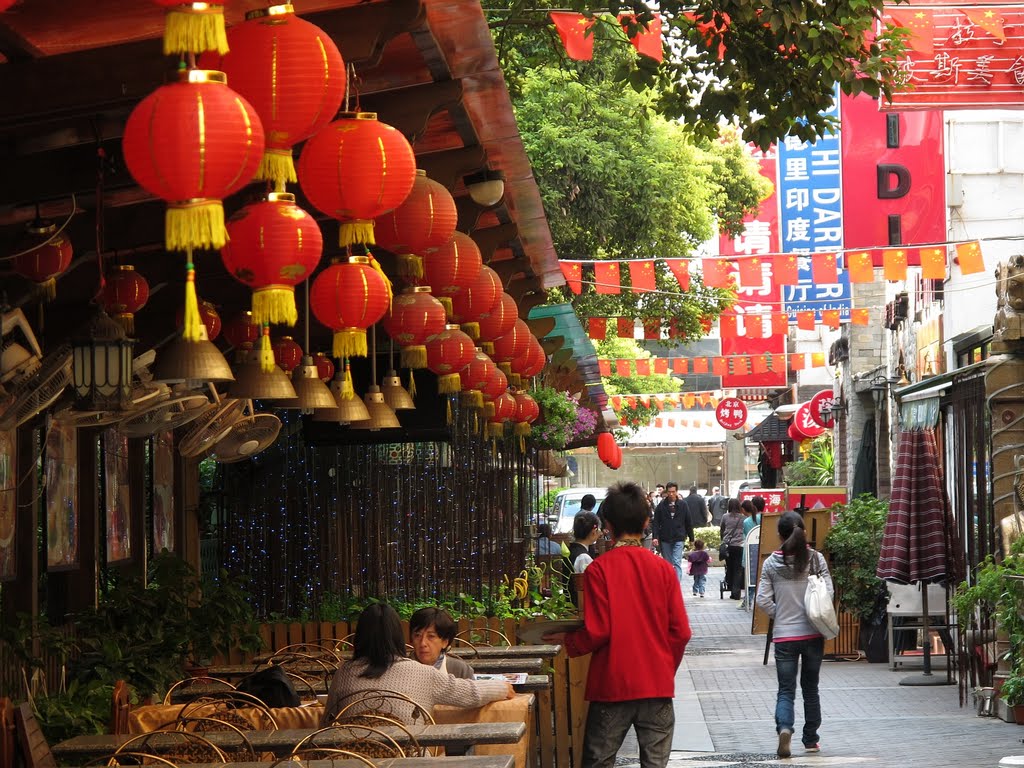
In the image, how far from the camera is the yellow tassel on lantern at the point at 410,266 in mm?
7621

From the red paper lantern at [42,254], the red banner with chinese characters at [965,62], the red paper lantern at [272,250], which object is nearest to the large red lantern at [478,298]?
the red paper lantern at [42,254]

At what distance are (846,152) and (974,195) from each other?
5.86 feet

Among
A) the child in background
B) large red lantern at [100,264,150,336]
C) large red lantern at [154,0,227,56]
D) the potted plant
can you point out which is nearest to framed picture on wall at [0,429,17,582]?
large red lantern at [100,264,150,336]


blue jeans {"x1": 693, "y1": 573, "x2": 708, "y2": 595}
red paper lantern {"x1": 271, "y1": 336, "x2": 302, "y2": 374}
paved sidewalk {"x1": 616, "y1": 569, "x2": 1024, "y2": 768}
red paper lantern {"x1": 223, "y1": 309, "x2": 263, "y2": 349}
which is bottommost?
blue jeans {"x1": 693, "y1": 573, "x2": 708, "y2": 595}

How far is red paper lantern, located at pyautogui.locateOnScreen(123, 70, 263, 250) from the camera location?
368cm

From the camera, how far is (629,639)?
7684mm

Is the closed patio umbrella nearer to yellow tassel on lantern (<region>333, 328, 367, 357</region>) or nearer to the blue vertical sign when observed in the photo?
the blue vertical sign

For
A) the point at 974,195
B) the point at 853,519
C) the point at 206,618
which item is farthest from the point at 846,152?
the point at 206,618

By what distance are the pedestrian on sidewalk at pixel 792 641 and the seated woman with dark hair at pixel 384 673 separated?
4.90 metres

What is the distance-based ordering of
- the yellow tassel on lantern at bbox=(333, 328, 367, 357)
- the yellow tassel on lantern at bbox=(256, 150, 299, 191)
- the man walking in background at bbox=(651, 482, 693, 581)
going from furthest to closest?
the man walking in background at bbox=(651, 482, 693, 581)
the yellow tassel on lantern at bbox=(333, 328, 367, 357)
the yellow tassel on lantern at bbox=(256, 150, 299, 191)

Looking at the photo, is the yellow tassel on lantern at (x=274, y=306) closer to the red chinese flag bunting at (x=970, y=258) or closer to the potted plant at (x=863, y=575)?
the potted plant at (x=863, y=575)

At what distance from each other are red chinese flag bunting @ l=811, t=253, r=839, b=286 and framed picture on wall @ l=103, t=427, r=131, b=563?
38.3ft

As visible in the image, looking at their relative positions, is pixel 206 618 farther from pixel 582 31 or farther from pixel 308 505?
pixel 582 31

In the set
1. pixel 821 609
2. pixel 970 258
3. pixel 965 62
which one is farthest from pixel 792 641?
pixel 970 258
